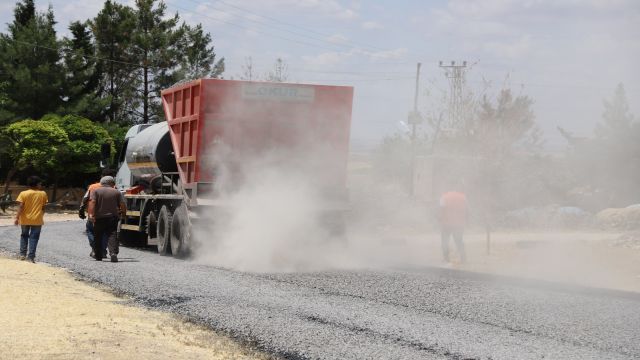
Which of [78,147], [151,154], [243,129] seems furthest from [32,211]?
[78,147]

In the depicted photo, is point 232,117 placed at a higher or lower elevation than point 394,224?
higher

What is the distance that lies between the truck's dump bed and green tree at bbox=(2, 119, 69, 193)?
3287 centimetres

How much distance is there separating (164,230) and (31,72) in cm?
3945

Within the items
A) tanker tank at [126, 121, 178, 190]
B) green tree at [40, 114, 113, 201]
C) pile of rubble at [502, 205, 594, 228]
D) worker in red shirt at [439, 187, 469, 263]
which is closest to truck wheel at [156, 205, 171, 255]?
tanker tank at [126, 121, 178, 190]

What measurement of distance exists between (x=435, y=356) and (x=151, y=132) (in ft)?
45.4

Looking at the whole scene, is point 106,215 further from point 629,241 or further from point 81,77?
point 81,77

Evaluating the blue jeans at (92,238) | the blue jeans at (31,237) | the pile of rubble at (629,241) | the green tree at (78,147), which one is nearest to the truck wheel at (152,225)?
the blue jeans at (92,238)

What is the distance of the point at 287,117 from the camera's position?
16.2 meters

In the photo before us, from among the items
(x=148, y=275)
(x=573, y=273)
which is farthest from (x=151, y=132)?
(x=573, y=273)

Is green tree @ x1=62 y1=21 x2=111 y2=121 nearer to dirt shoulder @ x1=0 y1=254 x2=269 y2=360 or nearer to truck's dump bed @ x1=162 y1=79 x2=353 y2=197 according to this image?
truck's dump bed @ x1=162 y1=79 x2=353 y2=197

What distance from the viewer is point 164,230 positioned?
17.6 m

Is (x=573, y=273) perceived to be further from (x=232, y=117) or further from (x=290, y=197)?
(x=232, y=117)

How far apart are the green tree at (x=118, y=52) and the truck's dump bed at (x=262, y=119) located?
46367 mm

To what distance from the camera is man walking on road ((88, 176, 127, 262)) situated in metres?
15.6
